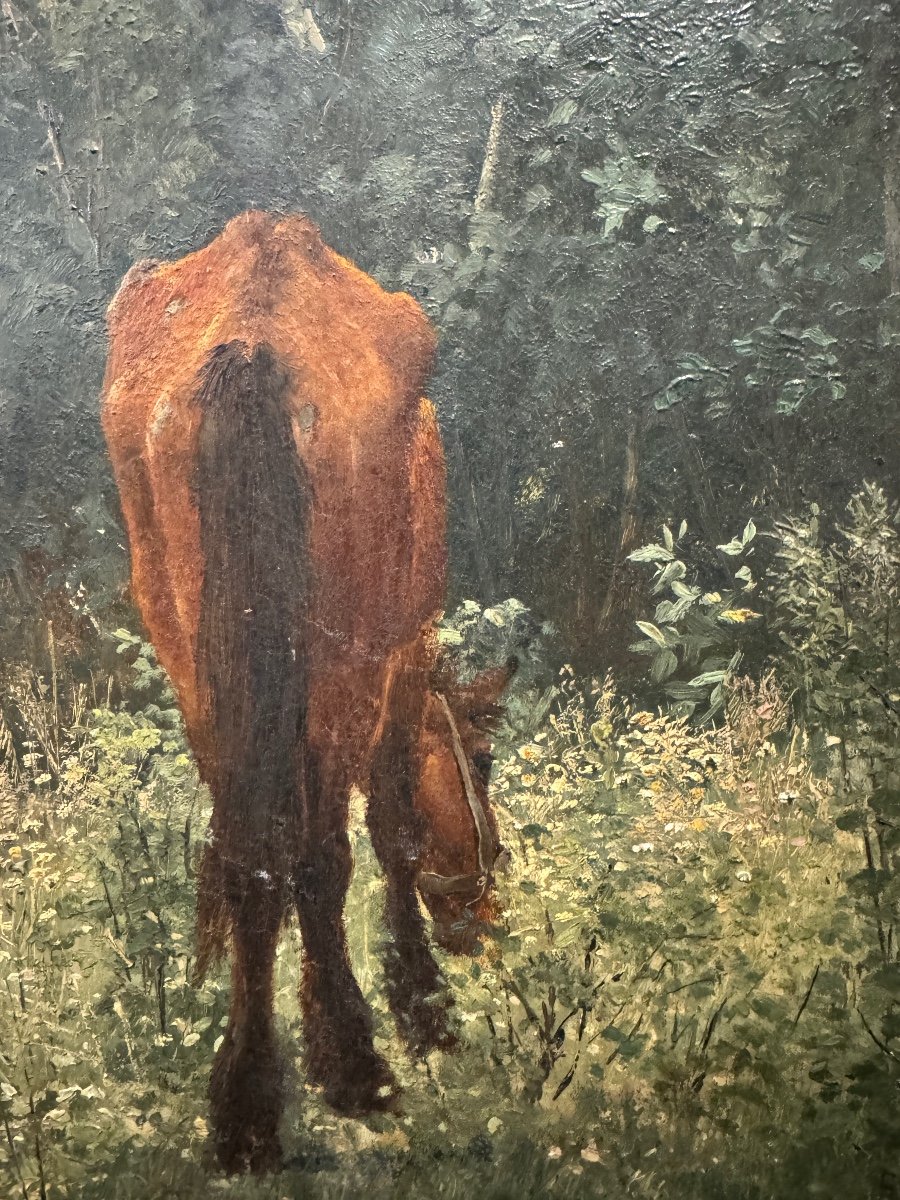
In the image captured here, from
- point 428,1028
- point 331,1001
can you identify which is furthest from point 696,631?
point 331,1001

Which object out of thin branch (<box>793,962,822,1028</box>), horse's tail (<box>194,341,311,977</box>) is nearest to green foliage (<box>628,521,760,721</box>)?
thin branch (<box>793,962,822,1028</box>)

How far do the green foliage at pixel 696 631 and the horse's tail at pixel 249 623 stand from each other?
0.87 m

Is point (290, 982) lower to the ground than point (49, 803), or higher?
lower

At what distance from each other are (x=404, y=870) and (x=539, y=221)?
1.60 meters

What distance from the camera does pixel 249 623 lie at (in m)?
2.49

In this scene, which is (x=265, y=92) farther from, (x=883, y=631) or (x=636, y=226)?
(x=883, y=631)

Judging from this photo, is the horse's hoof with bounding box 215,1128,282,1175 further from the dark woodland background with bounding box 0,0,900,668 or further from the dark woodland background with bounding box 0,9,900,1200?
the dark woodland background with bounding box 0,0,900,668

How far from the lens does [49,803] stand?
255 centimetres

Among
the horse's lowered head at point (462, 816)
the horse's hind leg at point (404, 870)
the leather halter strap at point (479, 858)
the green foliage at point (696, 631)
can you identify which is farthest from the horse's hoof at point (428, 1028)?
the green foliage at point (696, 631)

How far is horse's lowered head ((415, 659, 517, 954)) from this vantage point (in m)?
2.48

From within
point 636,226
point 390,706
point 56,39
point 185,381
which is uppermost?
point 56,39

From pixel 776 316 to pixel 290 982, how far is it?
199cm

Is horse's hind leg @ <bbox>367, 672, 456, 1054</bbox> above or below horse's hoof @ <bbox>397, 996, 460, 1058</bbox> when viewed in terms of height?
above

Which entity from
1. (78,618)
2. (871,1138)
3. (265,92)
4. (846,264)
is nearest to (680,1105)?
(871,1138)
